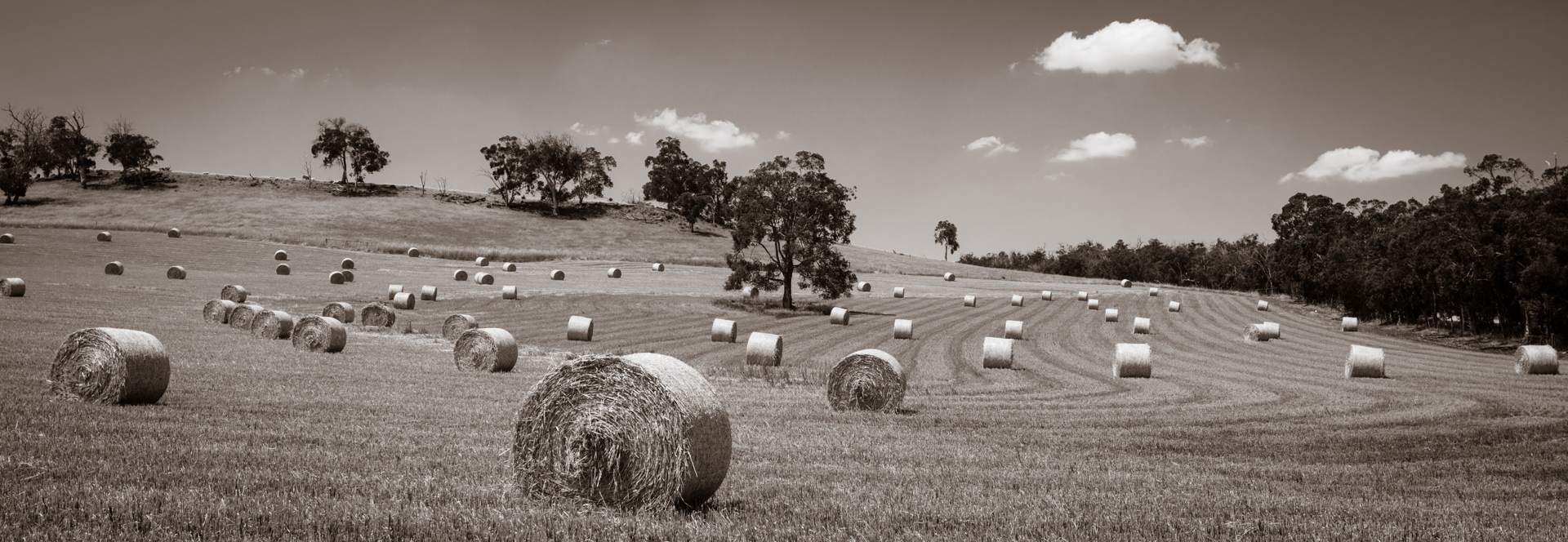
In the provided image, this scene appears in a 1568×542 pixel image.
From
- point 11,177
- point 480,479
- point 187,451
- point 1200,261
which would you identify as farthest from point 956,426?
point 1200,261

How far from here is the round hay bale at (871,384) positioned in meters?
15.4

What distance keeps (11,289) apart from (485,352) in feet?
76.6

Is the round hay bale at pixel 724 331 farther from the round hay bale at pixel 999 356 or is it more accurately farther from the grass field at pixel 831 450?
the round hay bale at pixel 999 356

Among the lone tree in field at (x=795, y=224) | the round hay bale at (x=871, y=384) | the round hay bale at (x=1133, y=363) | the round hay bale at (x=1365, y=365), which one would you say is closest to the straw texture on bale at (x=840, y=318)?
the lone tree in field at (x=795, y=224)

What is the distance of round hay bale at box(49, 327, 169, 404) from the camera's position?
11547 mm

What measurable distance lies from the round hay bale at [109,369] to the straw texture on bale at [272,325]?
475 inches

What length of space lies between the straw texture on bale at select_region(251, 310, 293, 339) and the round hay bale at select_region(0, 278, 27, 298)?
14270mm

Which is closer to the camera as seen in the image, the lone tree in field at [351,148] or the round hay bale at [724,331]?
the round hay bale at [724,331]

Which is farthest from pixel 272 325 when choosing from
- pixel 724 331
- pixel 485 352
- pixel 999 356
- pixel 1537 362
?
pixel 1537 362

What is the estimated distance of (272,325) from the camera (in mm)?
23672

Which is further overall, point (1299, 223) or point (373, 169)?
point (373, 169)

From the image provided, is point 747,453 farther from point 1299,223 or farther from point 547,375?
point 1299,223

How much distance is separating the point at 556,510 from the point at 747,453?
348 cm

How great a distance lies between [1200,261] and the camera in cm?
14038
